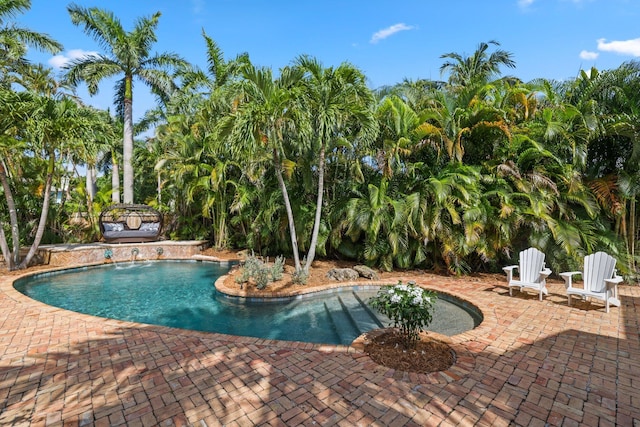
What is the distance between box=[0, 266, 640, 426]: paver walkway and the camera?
2822 mm

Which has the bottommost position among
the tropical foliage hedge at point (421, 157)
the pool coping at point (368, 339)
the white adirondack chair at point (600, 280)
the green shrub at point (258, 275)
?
the pool coping at point (368, 339)

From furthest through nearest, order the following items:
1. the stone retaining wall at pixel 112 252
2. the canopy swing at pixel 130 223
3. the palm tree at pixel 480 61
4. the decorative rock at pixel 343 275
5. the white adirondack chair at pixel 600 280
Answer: the palm tree at pixel 480 61, the canopy swing at pixel 130 223, the stone retaining wall at pixel 112 252, the decorative rock at pixel 343 275, the white adirondack chair at pixel 600 280

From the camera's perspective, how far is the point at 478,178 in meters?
8.29

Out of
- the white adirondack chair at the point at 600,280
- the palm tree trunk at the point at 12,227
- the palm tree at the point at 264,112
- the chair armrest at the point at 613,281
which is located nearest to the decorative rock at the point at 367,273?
the palm tree at the point at 264,112

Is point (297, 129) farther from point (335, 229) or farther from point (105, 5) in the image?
point (105, 5)

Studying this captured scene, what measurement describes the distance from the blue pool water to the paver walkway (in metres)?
1.08

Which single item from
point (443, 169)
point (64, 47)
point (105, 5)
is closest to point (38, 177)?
point (64, 47)

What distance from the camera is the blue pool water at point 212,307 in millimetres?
5684

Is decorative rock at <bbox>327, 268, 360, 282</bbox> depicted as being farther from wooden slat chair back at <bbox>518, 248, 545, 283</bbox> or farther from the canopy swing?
the canopy swing

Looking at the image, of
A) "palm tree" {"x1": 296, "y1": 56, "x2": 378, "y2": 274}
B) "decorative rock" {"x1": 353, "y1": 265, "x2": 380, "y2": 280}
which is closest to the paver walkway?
"decorative rock" {"x1": 353, "y1": 265, "x2": 380, "y2": 280}

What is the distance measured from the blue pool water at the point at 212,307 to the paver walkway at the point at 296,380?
3.55 ft

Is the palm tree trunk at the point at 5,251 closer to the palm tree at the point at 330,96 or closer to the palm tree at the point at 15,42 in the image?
the palm tree at the point at 15,42

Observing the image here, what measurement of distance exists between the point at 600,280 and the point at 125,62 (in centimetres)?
1993

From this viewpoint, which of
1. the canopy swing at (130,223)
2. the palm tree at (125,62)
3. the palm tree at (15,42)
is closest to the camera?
the palm tree at (15,42)
